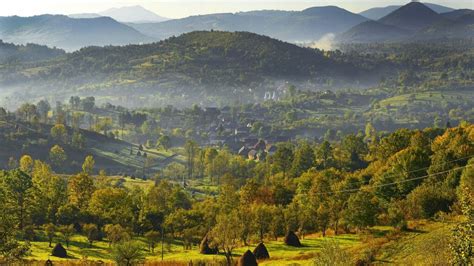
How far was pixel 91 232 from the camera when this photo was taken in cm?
7838

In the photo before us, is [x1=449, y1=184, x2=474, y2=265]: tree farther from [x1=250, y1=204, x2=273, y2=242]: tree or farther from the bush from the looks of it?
[x1=250, y1=204, x2=273, y2=242]: tree

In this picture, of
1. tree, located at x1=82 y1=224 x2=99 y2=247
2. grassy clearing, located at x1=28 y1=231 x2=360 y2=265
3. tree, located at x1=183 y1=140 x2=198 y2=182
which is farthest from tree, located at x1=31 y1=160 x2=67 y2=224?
tree, located at x1=183 y1=140 x2=198 y2=182

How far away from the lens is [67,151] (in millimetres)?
187375

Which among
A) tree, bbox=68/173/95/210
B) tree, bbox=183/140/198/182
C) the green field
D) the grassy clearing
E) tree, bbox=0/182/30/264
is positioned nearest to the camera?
tree, bbox=0/182/30/264

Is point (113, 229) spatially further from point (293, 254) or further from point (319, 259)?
point (319, 259)

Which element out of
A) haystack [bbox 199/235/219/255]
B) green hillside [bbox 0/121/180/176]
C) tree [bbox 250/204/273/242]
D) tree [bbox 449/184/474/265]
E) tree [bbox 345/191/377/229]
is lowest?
green hillside [bbox 0/121/180/176]

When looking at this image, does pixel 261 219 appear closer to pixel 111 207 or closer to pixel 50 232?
pixel 111 207

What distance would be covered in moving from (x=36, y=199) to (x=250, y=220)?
36.5m

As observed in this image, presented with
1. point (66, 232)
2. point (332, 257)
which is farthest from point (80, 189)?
point (332, 257)

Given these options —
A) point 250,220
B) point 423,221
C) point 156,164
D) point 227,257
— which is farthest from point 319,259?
point 156,164

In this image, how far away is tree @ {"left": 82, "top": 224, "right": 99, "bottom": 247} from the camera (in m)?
77.9

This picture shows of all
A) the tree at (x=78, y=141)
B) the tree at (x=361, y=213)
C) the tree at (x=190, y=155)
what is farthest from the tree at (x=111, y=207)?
the tree at (x=78, y=141)

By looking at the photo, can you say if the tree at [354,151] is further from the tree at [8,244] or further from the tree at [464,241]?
the tree at [464,241]

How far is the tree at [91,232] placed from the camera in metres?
77.9
